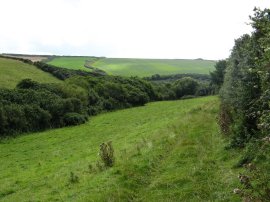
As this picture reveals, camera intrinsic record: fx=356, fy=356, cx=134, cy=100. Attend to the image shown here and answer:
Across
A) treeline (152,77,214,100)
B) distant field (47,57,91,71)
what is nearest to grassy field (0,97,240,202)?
treeline (152,77,214,100)

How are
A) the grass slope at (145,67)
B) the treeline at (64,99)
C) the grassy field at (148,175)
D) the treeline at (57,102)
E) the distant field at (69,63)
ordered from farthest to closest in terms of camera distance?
the grass slope at (145,67), the distant field at (69,63), the treeline at (64,99), the treeline at (57,102), the grassy field at (148,175)

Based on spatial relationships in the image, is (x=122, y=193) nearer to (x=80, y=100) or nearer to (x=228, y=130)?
(x=228, y=130)

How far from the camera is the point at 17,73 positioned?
8406 centimetres

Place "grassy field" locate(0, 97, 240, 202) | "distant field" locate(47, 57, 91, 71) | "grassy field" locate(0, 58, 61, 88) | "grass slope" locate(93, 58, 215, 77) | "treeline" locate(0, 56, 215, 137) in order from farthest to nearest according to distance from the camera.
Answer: "grass slope" locate(93, 58, 215, 77) → "distant field" locate(47, 57, 91, 71) → "grassy field" locate(0, 58, 61, 88) → "treeline" locate(0, 56, 215, 137) → "grassy field" locate(0, 97, 240, 202)

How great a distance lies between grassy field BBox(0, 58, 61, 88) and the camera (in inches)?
2989

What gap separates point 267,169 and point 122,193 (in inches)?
235

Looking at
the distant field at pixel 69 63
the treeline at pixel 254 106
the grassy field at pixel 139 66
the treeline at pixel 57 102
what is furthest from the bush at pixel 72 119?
the grassy field at pixel 139 66

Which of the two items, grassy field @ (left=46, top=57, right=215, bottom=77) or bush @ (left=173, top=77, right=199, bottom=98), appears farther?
grassy field @ (left=46, top=57, right=215, bottom=77)

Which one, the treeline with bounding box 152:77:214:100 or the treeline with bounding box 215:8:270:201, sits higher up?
the treeline with bounding box 215:8:270:201

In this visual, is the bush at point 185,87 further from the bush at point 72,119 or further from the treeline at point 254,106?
the treeline at point 254,106

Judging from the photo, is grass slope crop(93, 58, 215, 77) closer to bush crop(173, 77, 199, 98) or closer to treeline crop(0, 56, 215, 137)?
bush crop(173, 77, 199, 98)

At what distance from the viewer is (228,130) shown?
77.8ft

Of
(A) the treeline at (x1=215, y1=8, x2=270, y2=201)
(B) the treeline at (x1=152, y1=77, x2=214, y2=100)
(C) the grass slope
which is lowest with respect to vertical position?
(B) the treeline at (x1=152, y1=77, x2=214, y2=100)

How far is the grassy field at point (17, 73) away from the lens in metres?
75.9
